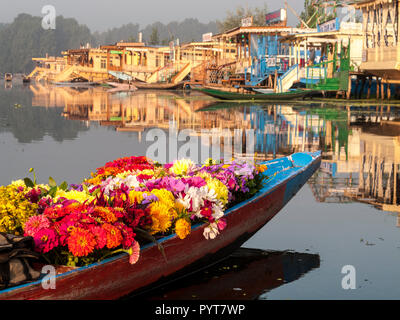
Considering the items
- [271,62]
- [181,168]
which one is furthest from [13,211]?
[271,62]

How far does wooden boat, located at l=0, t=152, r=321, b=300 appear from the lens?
15.7ft

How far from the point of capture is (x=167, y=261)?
585 centimetres

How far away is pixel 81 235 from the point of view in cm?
487

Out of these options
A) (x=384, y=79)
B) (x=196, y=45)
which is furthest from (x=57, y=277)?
(x=196, y=45)

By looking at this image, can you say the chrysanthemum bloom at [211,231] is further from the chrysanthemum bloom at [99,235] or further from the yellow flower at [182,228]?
the chrysanthemum bloom at [99,235]

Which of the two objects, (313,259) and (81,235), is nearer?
(81,235)

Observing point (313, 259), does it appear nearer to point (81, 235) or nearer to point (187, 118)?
point (81, 235)

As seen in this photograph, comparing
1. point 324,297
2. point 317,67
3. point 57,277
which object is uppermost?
point 317,67

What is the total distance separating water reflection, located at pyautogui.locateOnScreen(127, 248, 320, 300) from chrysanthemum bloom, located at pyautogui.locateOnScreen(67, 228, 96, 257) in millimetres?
886

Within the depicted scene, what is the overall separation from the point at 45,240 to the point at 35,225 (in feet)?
0.58

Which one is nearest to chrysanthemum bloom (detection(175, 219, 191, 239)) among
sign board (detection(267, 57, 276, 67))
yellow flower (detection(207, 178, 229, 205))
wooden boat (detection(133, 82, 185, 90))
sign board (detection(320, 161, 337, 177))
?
yellow flower (detection(207, 178, 229, 205))

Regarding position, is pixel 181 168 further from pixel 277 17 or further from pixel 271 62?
pixel 277 17

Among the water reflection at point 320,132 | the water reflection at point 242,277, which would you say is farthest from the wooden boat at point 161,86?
the water reflection at point 242,277

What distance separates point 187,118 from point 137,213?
858 inches
